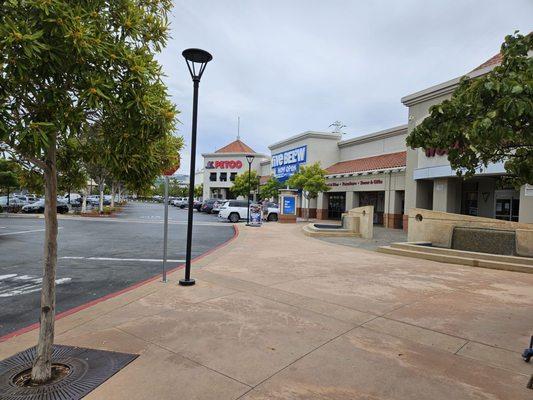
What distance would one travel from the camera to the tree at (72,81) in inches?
112

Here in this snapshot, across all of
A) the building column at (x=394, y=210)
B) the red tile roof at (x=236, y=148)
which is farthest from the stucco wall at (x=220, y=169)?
the building column at (x=394, y=210)

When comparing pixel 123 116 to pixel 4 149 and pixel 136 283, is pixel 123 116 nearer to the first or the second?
pixel 4 149

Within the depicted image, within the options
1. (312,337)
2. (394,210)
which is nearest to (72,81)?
(312,337)

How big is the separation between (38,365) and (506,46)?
633 centimetres

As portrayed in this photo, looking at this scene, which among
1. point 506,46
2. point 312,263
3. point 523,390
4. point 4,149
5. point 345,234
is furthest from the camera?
point 345,234

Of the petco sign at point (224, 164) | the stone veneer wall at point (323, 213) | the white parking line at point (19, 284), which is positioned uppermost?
the petco sign at point (224, 164)

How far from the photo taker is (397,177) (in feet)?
81.0

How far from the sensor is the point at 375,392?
3570mm

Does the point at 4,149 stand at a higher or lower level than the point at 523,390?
higher

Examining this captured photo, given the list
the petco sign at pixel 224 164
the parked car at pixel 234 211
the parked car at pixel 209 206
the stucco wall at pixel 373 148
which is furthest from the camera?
the petco sign at pixel 224 164

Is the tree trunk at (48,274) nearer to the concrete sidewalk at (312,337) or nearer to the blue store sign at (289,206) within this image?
the concrete sidewalk at (312,337)

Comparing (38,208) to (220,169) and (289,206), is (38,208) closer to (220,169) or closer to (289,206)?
(289,206)

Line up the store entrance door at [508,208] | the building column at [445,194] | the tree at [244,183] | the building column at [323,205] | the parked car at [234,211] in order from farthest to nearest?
the tree at [244,183] < the building column at [323,205] < the parked car at [234,211] < the store entrance door at [508,208] < the building column at [445,194]

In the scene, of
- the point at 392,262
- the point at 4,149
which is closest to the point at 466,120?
the point at 4,149
